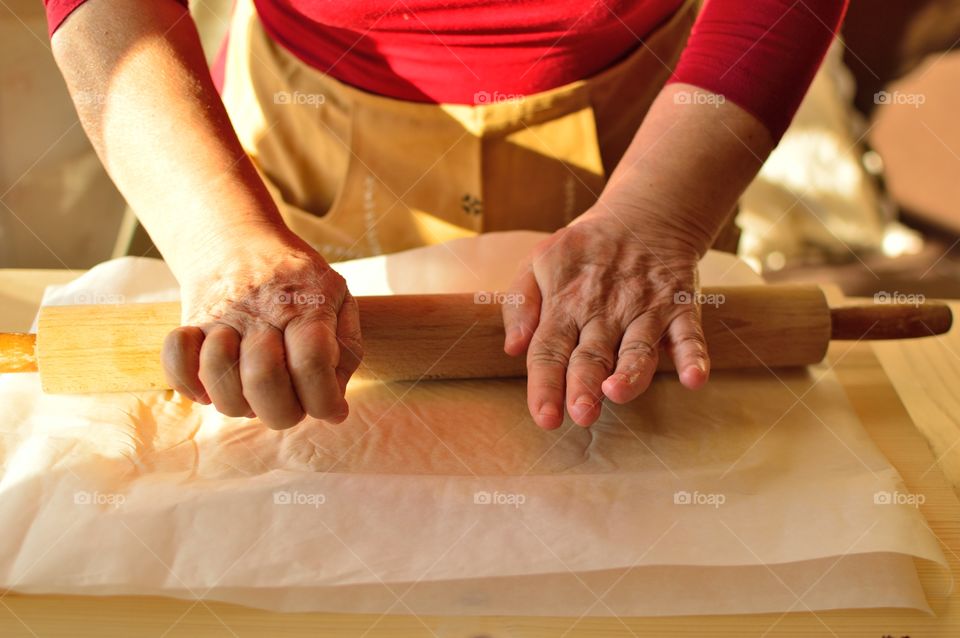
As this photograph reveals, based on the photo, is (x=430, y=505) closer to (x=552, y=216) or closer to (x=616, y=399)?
(x=616, y=399)

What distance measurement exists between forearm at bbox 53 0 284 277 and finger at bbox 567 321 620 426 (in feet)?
1.17

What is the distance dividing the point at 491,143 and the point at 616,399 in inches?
20.5

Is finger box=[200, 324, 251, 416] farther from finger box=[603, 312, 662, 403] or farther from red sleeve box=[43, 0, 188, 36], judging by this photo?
red sleeve box=[43, 0, 188, 36]

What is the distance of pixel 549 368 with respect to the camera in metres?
0.95

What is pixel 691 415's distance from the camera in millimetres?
1039

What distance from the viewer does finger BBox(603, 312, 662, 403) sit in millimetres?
905

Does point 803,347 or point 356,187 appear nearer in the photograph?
point 803,347

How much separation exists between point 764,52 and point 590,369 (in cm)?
48

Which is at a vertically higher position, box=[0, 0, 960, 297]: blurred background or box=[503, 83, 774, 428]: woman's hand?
box=[503, 83, 774, 428]: woman's hand

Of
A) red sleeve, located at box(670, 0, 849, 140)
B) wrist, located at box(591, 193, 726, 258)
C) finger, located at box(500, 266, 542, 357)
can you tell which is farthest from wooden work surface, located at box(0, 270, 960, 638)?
red sleeve, located at box(670, 0, 849, 140)

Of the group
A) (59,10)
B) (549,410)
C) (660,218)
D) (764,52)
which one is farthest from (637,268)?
(59,10)

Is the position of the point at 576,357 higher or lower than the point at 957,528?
higher

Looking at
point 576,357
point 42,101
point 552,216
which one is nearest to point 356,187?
point 552,216

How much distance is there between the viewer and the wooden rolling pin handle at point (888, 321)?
114 cm
